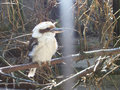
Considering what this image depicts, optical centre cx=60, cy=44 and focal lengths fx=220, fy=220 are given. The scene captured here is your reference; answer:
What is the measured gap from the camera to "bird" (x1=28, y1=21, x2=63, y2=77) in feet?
5.11

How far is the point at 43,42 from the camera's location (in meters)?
1.55

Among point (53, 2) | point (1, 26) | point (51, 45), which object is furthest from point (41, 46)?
point (1, 26)

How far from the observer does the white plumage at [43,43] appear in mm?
1558

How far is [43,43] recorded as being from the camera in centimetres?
155

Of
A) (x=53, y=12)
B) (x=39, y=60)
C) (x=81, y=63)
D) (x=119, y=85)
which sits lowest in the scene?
(x=119, y=85)

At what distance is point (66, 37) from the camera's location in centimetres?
136

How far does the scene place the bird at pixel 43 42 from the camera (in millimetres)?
1559

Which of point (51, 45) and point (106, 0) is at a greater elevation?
point (106, 0)

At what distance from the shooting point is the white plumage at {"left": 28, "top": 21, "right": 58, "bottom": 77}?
156 cm

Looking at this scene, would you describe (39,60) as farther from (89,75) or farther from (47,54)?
(89,75)

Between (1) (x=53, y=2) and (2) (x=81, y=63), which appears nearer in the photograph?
(1) (x=53, y=2)

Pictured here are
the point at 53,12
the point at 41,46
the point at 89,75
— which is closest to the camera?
the point at 41,46

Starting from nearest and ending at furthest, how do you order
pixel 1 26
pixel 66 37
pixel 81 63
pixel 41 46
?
pixel 66 37 → pixel 41 46 → pixel 1 26 → pixel 81 63

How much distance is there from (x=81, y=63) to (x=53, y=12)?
0.75 m
